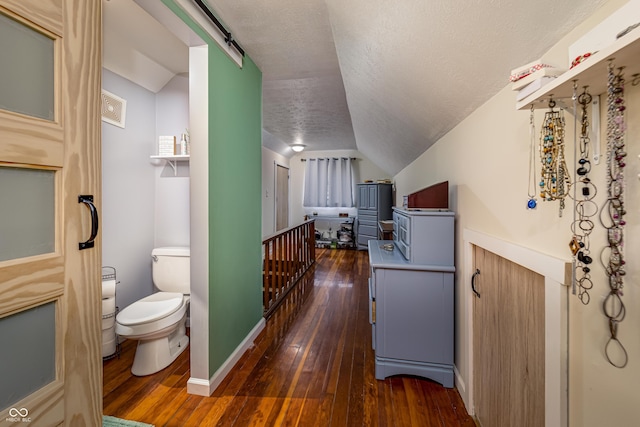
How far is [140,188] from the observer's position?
2.38 meters

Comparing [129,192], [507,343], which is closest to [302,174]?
[129,192]

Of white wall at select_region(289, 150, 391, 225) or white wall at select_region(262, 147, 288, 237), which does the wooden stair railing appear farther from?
white wall at select_region(289, 150, 391, 225)

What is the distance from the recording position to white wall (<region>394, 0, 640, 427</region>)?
59cm

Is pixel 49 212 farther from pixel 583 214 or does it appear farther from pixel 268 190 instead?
pixel 268 190

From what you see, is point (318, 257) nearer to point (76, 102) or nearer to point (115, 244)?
point (115, 244)

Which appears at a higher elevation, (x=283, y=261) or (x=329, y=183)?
(x=329, y=183)

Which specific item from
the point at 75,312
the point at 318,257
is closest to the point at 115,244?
the point at 75,312

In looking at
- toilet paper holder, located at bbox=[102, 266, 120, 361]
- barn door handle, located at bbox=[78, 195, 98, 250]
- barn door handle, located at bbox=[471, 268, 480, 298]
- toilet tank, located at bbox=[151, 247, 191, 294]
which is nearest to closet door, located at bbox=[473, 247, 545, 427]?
barn door handle, located at bbox=[471, 268, 480, 298]

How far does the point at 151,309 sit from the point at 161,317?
0.18m

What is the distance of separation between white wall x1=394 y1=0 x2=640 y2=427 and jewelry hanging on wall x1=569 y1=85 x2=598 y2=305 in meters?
0.02

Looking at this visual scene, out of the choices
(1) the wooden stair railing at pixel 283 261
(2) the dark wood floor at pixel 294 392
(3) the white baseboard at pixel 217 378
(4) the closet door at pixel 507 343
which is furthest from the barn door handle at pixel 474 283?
(1) the wooden stair railing at pixel 283 261

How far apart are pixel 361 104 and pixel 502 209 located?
1909mm

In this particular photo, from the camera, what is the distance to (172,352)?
200 cm

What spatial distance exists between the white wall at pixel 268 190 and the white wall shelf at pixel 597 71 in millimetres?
4700
